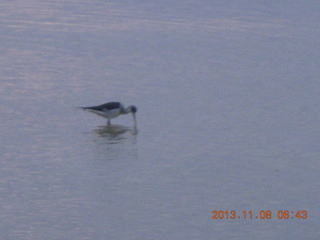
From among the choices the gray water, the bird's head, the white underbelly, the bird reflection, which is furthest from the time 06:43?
the white underbelly

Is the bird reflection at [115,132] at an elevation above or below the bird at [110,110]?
below

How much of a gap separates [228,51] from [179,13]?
428 cm

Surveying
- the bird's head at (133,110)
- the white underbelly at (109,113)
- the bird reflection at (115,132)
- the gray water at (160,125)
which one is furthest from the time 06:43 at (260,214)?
the white underbelly at (109,113)

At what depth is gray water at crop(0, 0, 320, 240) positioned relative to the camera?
9183 millimetres

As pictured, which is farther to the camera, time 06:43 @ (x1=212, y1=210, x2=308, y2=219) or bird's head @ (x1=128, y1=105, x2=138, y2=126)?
bird's head @ (x1=128, y1=105, x2=138, y2=126)

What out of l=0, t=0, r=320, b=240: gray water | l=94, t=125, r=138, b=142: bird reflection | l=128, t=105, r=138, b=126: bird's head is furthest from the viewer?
l=128, t=105, r=138, b=126: bird's head

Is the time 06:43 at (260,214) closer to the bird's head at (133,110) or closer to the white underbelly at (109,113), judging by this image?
the bird's head at (133,110)

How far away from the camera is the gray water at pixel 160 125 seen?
9.18 metres

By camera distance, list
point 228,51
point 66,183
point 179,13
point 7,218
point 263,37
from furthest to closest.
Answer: point 179,13, point 263,37, point 228,51, point 66,183, point 7,218

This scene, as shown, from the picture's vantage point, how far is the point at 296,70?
16078mm

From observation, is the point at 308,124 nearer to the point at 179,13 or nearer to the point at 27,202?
the point at 27,202

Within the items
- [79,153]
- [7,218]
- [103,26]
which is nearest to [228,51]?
[103,26]

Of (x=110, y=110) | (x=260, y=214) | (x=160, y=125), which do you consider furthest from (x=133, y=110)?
(x=260, y=214)

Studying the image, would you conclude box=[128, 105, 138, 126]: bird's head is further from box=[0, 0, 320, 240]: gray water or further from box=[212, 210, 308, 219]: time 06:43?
box=[212, 210, 308, 219]: time 06:43
